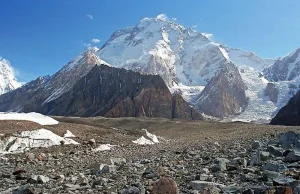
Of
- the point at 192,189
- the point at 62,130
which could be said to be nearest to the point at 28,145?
the point at 62,130

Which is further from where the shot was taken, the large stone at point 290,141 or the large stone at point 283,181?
the large stone at point 290,141

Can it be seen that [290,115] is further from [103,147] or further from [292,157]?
[292,157]

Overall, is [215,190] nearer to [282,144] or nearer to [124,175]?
[124,175]

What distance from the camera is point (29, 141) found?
3256 cm

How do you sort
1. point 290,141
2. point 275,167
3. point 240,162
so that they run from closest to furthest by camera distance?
point 275,167, point 240,162, point 290,141

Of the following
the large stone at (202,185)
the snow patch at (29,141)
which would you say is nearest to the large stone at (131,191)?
the large stone at (202,185)

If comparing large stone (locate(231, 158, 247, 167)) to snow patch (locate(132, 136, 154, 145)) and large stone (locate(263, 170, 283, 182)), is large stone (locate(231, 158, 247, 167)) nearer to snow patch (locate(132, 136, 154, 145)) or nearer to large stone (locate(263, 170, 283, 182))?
large stone (locate(263, 170, 283, 182))

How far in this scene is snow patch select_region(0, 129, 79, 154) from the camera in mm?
30609

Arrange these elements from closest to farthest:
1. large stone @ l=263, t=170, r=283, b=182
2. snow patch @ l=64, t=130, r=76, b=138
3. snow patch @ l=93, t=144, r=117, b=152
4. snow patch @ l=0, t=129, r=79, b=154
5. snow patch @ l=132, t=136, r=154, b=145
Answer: large stone @ l=263, t=170, r=283, b=182
snow patch @ l=0, t=129, r=79, b=154
snow patch @ l=93, t=144, r=117, b=152
snow patch @ l=64, t=130, r=76, b=138
snow patch @ l=132, t=136, r=154, b=145

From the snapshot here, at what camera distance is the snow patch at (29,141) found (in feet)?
100

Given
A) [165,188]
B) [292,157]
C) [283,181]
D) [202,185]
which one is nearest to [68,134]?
[292,157]

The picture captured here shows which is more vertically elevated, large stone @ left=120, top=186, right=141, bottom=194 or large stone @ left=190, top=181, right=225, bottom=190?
Answer: large stone @ left=190, top=181, right=225, bottom=190

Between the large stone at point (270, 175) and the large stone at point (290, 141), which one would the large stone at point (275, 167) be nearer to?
the large stone at point (270, 175)

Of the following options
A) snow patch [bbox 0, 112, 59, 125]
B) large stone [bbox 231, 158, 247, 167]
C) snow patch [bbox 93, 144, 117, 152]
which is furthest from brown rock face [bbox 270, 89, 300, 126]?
large stone [bbox 231, 158, 247, 167]
